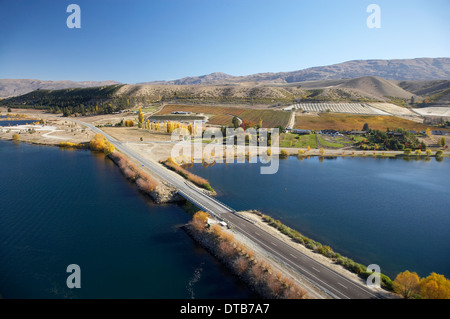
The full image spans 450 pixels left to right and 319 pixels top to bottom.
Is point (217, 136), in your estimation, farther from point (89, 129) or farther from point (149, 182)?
point (89, 129)

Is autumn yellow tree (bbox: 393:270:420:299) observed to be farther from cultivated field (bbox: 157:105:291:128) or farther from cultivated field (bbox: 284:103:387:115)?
cultivated field (bbox: 284:103:387:115)

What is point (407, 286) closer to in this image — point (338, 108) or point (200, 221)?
point (200, 221)

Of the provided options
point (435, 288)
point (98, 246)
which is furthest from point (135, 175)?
point (435, 288)

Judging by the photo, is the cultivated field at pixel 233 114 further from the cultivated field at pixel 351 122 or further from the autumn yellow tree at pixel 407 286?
the autumn yellow tree at pixel 407 286

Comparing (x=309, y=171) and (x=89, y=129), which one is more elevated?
(x=89, y=129)

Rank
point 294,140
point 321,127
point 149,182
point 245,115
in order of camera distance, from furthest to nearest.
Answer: point 245,115, point 321,127, point 294,140, point 149,182

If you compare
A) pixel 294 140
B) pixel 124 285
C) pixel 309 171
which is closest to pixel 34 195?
pixel 124 285

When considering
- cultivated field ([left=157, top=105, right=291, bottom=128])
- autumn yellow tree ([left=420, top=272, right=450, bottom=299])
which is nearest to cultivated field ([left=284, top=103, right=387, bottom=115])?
cultivated field ([left=157, top=105, right=291, bottom=128])
